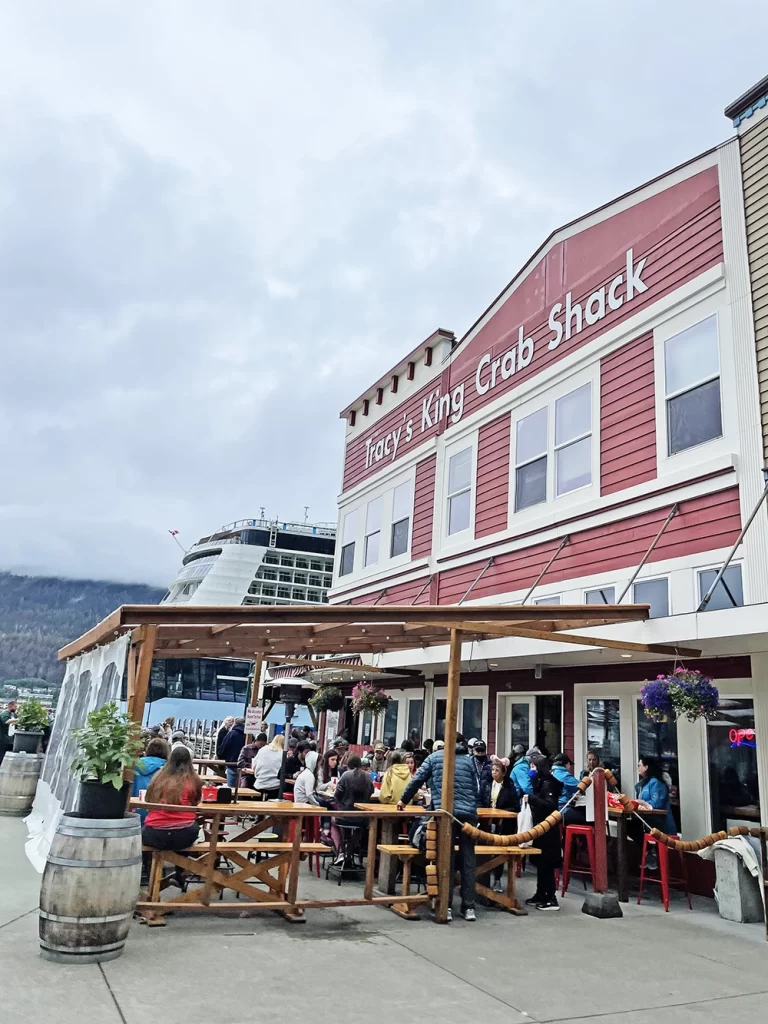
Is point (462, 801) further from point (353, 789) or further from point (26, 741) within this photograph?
point (26, 741)

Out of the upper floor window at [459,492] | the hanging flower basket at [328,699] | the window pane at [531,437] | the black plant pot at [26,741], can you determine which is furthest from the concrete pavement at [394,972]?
the hanging flower basket at [328,699]

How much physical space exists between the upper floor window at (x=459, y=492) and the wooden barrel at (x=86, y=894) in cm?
1012

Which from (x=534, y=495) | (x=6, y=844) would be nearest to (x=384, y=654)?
(x=534, y=495)

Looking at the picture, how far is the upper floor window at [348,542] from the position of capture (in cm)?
1998

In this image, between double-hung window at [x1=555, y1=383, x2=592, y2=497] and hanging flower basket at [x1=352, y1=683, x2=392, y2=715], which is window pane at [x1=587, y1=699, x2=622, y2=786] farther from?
hanging flower basket at [x1=352, y1=683, x2=392, y2=715]

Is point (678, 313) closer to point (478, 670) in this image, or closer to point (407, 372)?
point (478, 670)

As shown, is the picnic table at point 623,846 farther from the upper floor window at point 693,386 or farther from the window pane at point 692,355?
the window pane at point 692,355

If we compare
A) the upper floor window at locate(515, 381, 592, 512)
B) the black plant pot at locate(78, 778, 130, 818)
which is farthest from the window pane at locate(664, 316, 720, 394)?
the black plant pot at locate(78, 778, 130, 818)

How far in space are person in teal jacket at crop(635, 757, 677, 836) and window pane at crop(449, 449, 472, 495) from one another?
6.77 m

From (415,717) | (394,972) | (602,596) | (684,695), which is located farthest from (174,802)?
(415,717)

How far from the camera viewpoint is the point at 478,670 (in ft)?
44.8

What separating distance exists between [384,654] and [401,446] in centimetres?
550

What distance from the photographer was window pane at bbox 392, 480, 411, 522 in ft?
56.9

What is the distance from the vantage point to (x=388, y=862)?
858 cm
